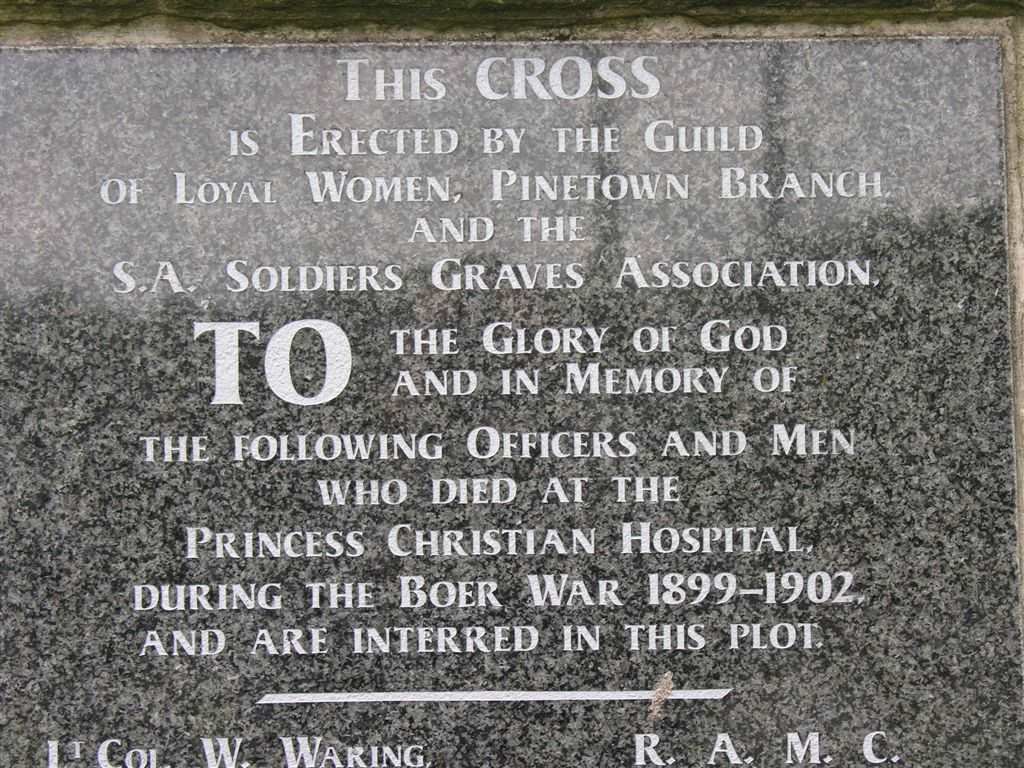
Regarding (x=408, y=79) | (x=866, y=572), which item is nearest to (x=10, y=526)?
(x=408, y=79)

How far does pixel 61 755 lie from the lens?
2719 millimetres

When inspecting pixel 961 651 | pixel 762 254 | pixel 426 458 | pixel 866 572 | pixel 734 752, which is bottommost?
pixel 734 752

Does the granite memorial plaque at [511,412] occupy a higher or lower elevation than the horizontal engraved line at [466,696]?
higher

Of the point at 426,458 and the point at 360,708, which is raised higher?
the point at 426,458

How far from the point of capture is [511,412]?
275cm

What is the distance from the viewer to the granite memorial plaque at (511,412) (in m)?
2.72

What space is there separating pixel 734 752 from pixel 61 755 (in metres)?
1.52

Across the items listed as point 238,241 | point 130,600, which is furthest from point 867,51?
point 130,600

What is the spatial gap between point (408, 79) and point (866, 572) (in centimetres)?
155

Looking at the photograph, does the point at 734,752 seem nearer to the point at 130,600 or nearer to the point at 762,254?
the point at 762,254

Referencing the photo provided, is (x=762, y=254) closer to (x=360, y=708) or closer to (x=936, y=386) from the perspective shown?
(x=936, y=386)

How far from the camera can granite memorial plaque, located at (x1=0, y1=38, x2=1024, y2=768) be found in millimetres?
2721

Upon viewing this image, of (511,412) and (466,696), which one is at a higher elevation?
(511,412)

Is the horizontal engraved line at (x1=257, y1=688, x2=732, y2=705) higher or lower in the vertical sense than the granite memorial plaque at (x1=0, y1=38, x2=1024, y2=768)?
lower
